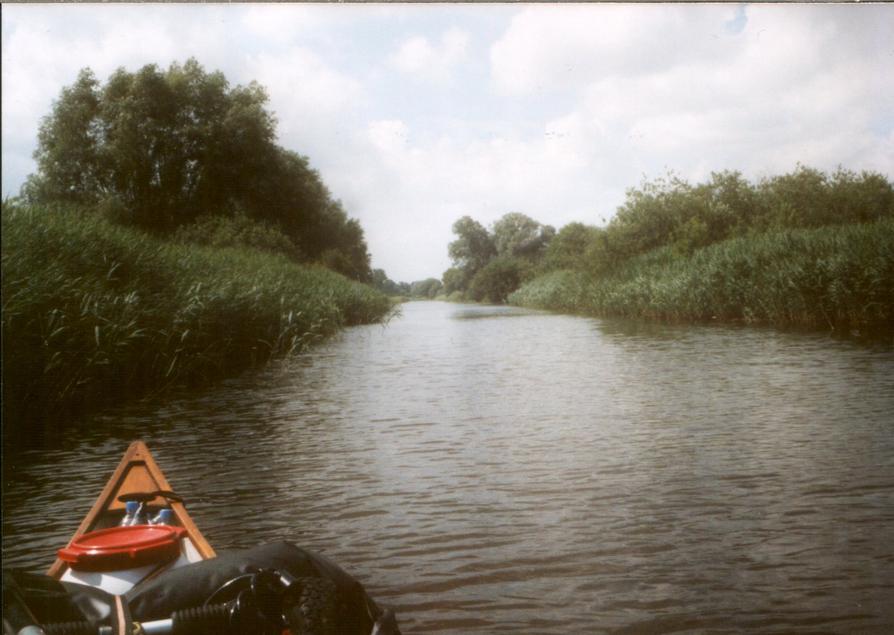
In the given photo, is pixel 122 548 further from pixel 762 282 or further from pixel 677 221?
pixel 677 221

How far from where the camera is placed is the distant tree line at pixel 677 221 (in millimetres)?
5105

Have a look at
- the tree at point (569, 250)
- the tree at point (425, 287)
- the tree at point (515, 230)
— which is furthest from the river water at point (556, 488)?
the tree at point (569, 250)

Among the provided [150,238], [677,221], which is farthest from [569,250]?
[150,238]

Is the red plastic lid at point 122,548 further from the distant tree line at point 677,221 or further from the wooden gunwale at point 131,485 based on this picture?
the distant tree line at point 677,221

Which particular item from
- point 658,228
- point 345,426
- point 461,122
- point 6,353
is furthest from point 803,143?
point 658,228

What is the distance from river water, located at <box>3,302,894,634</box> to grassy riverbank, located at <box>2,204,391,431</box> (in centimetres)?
28

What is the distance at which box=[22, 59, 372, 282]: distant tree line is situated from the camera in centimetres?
420

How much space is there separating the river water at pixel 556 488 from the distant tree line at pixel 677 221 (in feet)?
4.17

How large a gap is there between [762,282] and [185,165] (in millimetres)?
6477

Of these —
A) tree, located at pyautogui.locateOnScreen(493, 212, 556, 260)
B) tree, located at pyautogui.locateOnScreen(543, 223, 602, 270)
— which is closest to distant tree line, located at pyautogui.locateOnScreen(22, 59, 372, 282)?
tree, located at pyautogui.locateOnScreen(493, 212, 556, 260)

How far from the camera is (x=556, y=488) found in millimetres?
3785

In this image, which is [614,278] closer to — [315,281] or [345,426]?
[315,281]

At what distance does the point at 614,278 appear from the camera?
45.8 feet

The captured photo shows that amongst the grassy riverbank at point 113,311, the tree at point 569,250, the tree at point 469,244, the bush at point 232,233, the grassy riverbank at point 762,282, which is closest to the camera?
the grassy riverbank at point 113,311
